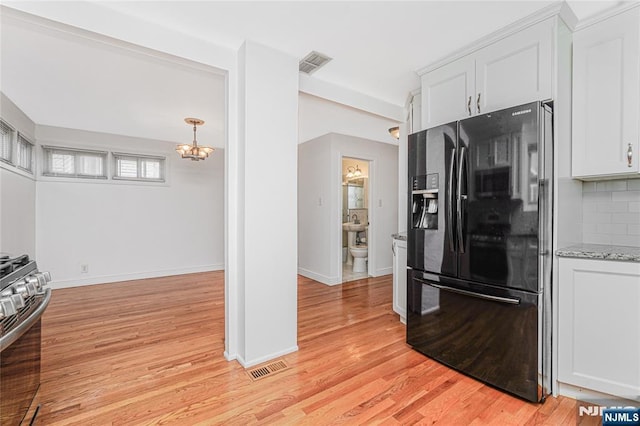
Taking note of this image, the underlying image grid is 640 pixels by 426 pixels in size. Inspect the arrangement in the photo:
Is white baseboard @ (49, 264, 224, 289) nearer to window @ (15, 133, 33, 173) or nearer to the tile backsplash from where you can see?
window @ (15, 133, 33, 173)

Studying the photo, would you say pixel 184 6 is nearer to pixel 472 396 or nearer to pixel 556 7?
pixel 556 7

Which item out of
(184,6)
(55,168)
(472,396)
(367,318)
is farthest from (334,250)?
(55,168)

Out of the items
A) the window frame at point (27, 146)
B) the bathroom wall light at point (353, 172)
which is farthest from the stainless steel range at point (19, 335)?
the bathroom wall light at point (353, 172)

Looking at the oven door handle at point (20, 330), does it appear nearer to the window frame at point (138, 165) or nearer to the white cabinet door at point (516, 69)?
the white cabinet door at point (516, 69)

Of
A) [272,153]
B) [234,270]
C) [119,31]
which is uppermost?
[119,31]

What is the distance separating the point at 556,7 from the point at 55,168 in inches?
247

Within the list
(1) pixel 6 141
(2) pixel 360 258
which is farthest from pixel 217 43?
(2) pixel 360 258

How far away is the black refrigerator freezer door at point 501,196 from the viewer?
5.89ft

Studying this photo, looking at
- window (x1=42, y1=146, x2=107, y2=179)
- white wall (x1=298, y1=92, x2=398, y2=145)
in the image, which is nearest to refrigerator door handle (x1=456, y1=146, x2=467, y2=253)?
white wall (x1=298, y1=92, x2=398, y2=145)

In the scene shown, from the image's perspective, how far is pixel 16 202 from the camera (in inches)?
144

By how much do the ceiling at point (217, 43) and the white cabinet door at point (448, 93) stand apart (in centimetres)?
21

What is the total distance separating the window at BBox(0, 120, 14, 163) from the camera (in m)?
3.34

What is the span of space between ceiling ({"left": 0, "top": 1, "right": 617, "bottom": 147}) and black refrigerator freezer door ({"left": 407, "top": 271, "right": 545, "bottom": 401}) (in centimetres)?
189

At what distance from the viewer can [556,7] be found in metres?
1.79
